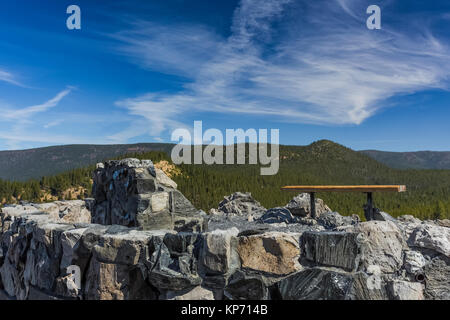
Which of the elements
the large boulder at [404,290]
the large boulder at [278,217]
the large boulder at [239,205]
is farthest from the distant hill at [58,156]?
the large boulder at [404,290]

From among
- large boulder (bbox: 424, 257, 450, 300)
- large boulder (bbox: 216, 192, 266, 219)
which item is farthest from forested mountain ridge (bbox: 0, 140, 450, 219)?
large boulder (bbox: 424, 257, 450, 300)

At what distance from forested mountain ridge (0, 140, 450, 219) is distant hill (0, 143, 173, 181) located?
60.8 m

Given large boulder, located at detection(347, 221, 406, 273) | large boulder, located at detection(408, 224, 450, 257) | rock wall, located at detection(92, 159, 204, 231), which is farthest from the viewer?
rock wall, located at detection(92, 159, 204, 231)

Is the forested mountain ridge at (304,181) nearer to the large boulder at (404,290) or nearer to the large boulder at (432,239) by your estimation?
the large boulder at (432,239)

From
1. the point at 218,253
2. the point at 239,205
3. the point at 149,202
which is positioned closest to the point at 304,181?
the point at 239,205

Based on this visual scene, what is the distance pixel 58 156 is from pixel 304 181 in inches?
4270

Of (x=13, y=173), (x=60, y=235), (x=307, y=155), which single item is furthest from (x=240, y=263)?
(x=13, y=173)

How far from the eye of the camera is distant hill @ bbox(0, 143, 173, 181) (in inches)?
4569

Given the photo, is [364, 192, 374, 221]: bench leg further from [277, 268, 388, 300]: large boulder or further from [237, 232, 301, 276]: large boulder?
[237, 232, 301, 276]: large boulder

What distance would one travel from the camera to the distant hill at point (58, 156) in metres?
116

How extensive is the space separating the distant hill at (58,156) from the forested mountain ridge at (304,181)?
6085 cm

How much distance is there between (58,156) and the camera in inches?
4870

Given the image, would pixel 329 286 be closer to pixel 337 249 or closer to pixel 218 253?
pixel 337 249
